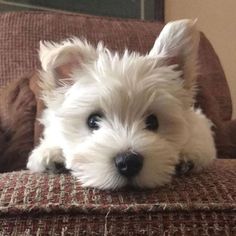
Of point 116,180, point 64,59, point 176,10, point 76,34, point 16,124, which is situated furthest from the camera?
point 176,10

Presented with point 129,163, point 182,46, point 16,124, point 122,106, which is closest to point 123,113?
point 122,106

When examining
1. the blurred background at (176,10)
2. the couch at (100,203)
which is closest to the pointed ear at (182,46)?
the couch at (100,203)

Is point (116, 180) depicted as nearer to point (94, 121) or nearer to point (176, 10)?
point (94, 121)

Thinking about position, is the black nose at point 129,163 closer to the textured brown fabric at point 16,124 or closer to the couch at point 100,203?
the couch at point 100,203

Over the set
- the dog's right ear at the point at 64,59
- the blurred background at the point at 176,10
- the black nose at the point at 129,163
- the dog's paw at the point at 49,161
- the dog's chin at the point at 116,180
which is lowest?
the blurred background at the point at 176,10

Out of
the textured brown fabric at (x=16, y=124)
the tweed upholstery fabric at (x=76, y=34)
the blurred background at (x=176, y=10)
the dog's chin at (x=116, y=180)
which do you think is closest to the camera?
the dog's chin at (x=116, y=180)

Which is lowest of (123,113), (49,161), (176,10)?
(176,10)

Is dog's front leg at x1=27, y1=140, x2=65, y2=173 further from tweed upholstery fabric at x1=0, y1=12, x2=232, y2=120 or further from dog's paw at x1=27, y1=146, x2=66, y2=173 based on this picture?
tweed upholstery fabric at x1=0, y1=12, x2=232, y2=120

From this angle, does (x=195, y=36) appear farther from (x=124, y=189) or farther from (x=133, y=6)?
(x=133, y=6)
